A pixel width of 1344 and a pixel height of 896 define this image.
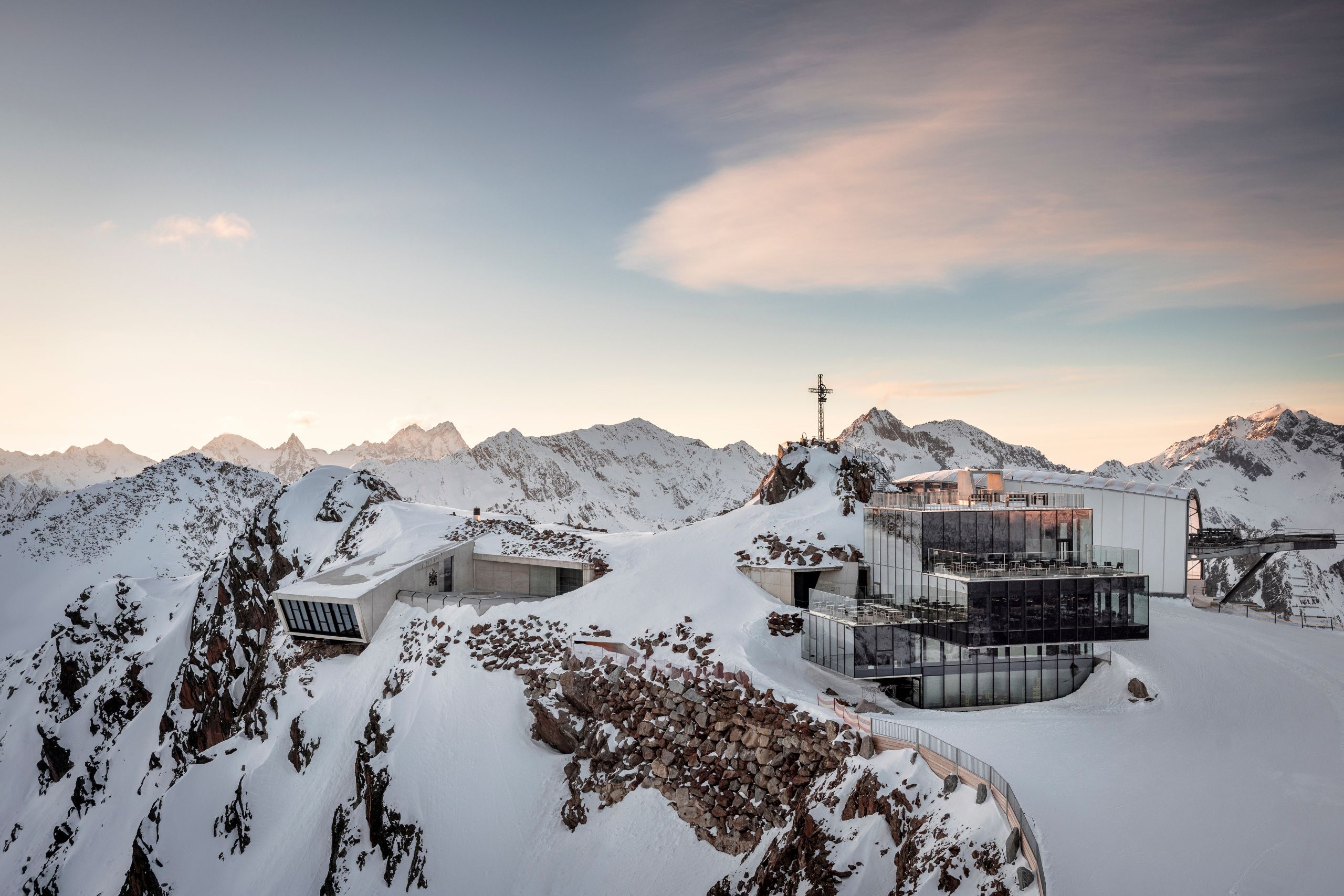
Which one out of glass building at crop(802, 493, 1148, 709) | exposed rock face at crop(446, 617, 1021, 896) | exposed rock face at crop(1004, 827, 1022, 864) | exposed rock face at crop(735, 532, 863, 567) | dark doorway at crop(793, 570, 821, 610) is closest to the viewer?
exposed rock face at crop(1004, 827, 1022, 864)

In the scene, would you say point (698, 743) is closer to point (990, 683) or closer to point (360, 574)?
point (990, 683)

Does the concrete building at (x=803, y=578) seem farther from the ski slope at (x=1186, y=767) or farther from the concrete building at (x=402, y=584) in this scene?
the ski slope at (x=1186, y=767)

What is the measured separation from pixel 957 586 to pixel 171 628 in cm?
7876

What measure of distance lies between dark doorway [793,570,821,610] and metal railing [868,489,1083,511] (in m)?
6.75

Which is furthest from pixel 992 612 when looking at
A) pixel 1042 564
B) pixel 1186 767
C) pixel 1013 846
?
pixel 1013 846

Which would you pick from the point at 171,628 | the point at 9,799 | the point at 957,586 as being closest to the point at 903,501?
the point at 957,586

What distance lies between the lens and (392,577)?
47.2 meters

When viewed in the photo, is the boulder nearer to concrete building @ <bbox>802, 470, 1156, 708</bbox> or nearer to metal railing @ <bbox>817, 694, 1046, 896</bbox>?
concrete building @ <bbox>802, 470, 1156, 708</bbox>

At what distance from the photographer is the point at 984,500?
3322cm

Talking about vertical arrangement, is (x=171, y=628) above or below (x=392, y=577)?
below

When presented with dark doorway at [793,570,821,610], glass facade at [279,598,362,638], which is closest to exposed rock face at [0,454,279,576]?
glass facade at [279,598,362,638]

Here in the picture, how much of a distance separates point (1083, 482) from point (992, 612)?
19.9m

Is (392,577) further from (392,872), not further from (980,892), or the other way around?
(980,892)

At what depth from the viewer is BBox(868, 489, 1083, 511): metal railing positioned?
Result: 105ft
